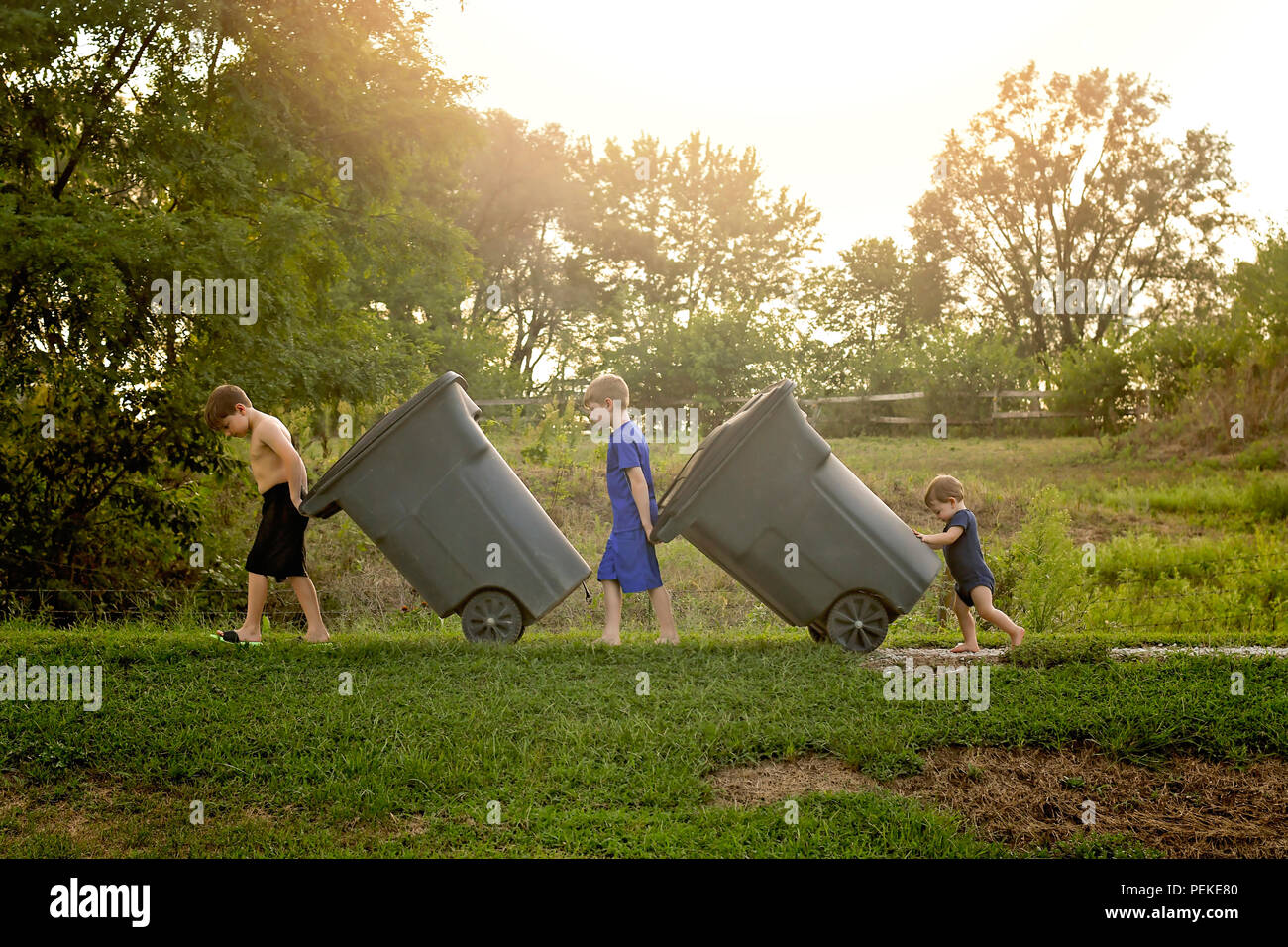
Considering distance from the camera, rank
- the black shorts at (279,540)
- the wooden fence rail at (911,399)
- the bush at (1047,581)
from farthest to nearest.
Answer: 1. the wooden fence rail at (911,399)
2. the bush at (1047,581)
3. the black shorts at (279,540)

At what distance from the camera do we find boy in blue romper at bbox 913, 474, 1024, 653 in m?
5.78

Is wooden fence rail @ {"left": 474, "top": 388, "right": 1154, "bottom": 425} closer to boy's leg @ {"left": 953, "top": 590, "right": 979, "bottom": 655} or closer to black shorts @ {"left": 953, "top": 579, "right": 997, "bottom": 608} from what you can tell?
boy's leg @ {"left": 953, "top": 590, "right": 979, "bottom": 655}

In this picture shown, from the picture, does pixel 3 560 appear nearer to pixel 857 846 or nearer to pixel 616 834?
pixel 616 834

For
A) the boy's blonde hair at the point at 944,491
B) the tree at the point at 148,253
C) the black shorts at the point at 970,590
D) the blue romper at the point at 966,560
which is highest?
the tree at the point at 148,253

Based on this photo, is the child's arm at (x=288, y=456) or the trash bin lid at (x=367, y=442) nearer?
the trash bin lid at (x=367, y=442)

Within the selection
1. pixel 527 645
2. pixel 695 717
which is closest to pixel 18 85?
pixel 527 645

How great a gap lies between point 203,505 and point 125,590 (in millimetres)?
1067

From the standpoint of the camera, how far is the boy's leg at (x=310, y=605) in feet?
20.4

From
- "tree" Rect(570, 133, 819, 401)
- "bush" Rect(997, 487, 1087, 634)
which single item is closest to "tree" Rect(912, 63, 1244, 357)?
"tree" Rect(570, 133, 819, 401)

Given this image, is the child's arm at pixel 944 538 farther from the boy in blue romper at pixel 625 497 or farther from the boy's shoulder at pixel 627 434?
the boy's shoulder at pixel 627 434

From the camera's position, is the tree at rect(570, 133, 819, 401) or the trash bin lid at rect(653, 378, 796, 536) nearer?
the trash bin lid at rect(653, 378, 796, 536)

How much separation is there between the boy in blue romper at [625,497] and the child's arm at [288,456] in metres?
1.71

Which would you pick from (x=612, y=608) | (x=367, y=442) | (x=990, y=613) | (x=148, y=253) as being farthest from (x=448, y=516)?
(x=148, y=253)

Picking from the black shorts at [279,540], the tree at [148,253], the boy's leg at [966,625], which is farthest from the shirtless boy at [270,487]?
the boy's leg at [966,625]
